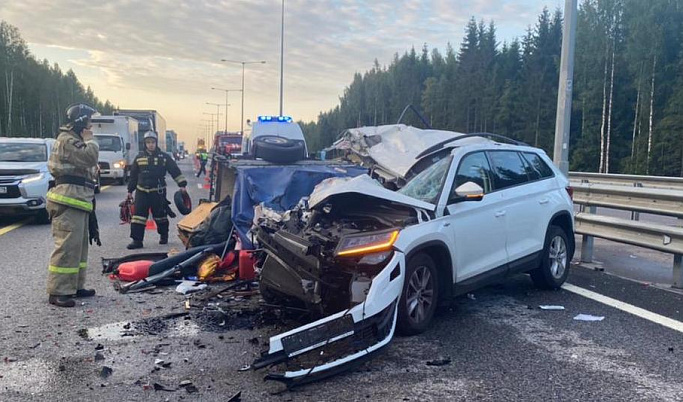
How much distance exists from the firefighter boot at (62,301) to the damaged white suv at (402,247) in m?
2.08

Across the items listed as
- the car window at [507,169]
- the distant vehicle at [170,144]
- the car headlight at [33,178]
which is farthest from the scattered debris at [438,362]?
the distant vehicle at [170,144]

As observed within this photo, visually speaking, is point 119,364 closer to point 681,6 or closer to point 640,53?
point 640,53

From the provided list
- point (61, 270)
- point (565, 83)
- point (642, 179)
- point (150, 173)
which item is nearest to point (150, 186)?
point (150, 173)

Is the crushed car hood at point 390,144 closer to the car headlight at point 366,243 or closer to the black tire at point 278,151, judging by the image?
the black tire at point 278,151

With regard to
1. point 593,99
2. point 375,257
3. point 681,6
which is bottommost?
point 375,257

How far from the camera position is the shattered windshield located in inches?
222

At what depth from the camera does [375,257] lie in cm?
474

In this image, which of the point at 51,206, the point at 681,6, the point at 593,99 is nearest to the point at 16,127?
the point at 593,99

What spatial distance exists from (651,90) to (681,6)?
282 inches

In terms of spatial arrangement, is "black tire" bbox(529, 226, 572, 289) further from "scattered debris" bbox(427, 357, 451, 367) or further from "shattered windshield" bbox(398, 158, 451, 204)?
"scattered debris" bbox(427, 357, 451, 367)

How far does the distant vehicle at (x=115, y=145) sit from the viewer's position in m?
24.4

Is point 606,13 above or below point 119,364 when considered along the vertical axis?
above

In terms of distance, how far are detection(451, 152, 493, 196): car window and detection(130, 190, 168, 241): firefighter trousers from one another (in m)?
5.88

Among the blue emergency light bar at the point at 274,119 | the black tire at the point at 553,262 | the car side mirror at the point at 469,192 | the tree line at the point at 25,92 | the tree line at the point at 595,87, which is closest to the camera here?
the car side mirror at the point at 469,192
